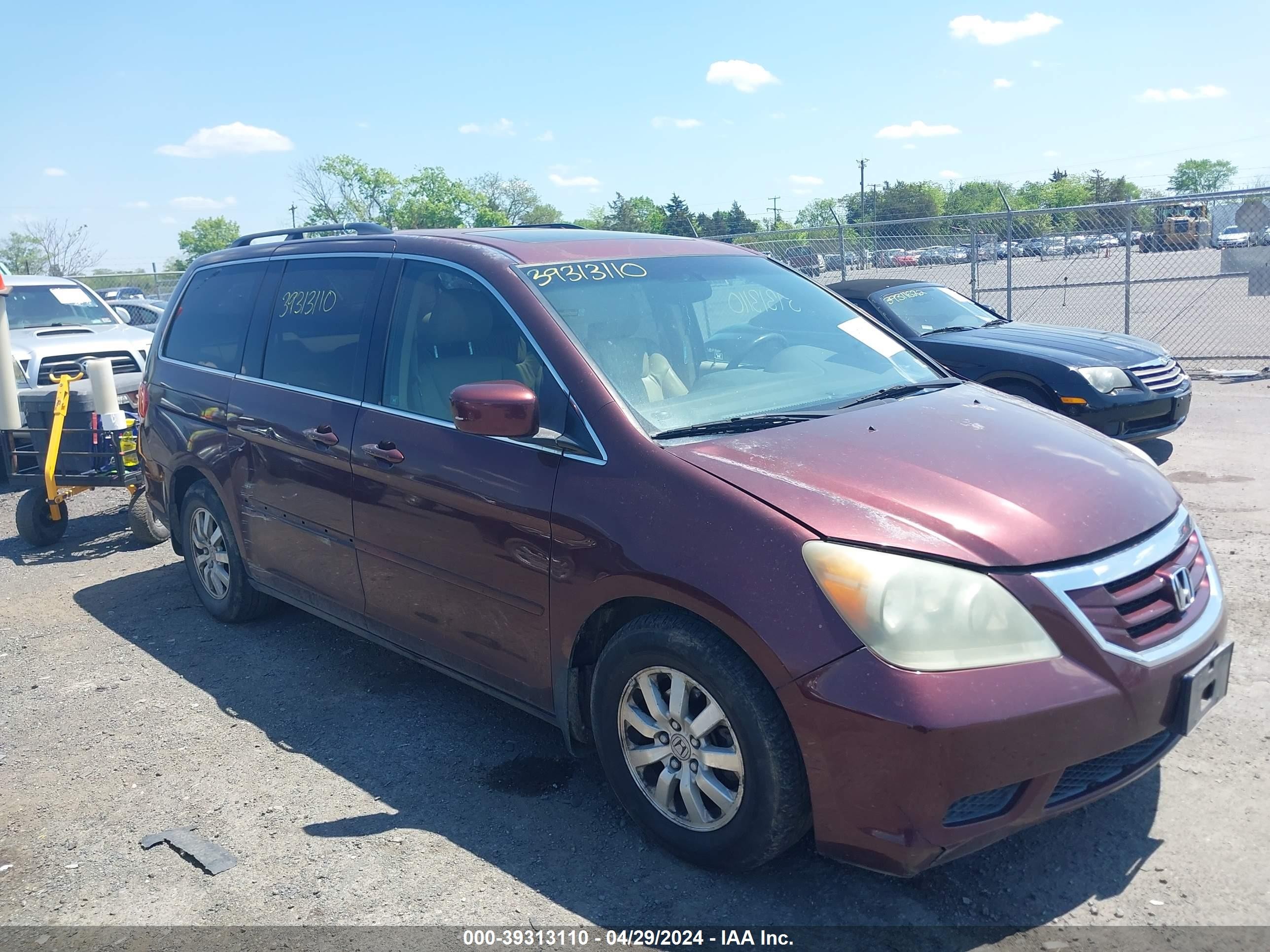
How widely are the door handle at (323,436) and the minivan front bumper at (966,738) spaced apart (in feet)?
8.02

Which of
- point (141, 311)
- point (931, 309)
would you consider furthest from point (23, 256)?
point (931, 309)

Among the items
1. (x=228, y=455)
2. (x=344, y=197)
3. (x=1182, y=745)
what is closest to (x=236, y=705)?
(x=228, y=455)

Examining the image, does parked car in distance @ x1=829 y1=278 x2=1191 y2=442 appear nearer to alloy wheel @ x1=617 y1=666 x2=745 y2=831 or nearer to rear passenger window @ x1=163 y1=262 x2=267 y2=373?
rear passenger window @ x1=163 y1=262 x2=267 y2=373

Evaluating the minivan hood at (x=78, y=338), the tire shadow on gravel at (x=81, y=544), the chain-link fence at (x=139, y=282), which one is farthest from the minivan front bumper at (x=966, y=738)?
the chain-link fence at (x=139, y=282)

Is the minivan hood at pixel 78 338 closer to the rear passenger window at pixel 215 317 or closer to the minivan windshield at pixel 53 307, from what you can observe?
the minivan windshield at pixel 53 307

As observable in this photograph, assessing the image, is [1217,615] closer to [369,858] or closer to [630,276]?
[630,276]

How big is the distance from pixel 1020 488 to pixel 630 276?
1.75m

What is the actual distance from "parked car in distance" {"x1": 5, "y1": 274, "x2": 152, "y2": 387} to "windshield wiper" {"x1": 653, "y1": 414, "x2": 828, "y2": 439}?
8.86m

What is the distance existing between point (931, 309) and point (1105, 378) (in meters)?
1.82

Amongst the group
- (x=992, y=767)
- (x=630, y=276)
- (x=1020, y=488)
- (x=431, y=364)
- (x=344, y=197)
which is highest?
(x=344, y=197)

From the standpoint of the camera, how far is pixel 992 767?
259cm

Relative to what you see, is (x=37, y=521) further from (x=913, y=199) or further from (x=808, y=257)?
(x=913, y=199)

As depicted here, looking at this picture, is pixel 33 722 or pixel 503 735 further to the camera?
pixel 33 722

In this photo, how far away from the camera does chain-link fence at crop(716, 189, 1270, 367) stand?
13.9 m
